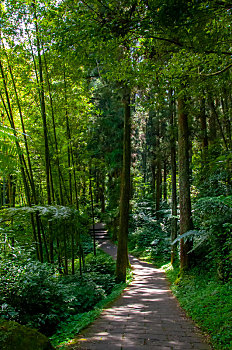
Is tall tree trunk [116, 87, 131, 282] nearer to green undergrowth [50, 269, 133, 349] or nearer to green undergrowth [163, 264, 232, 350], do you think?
green undergrowth [163, 264, 232, 350]

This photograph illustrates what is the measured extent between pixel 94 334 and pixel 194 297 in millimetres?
2997

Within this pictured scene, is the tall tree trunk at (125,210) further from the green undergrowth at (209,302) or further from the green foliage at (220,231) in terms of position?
the green foliage at (220,231)

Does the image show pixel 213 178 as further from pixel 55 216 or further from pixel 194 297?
pixel 55 216

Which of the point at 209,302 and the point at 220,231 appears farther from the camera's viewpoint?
the point at 220,231

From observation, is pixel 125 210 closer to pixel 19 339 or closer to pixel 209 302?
pixel 209 302

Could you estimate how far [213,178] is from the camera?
319 inches

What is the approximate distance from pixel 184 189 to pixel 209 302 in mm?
3941

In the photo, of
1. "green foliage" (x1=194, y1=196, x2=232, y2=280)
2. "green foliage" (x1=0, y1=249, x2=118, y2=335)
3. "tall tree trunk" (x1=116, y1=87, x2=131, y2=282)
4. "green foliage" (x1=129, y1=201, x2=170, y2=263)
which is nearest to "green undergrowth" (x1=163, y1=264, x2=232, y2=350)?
"green foliage" (x1=194, y1=196, x2=232, y2=280)

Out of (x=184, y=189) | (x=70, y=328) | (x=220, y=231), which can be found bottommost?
(x=70, y=328)

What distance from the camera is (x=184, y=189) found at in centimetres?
805

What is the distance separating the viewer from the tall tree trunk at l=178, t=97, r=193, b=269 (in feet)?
25.5

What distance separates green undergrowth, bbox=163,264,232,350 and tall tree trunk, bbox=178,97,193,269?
60 centimetres

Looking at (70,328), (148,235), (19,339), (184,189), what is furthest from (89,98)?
(148,235)

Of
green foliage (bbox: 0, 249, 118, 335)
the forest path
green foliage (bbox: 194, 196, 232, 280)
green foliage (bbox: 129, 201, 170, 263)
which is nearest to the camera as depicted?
the forest path
